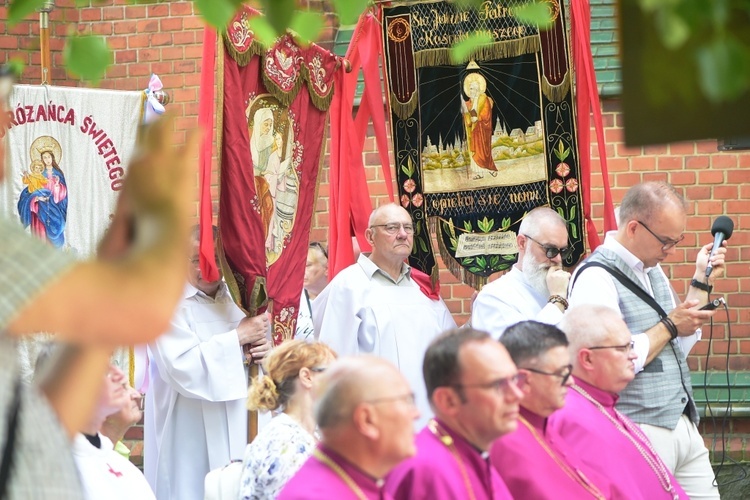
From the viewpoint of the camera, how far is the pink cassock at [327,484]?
123 inches

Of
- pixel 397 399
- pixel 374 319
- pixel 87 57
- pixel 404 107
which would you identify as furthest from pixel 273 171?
pixel 87 57

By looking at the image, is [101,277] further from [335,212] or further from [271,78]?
[335,212]

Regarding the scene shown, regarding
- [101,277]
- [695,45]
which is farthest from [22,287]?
[695,45]

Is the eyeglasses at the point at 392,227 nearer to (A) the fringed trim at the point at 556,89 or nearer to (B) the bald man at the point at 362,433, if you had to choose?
(A) the fringed trim at the point at 556,89

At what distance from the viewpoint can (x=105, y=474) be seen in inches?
161

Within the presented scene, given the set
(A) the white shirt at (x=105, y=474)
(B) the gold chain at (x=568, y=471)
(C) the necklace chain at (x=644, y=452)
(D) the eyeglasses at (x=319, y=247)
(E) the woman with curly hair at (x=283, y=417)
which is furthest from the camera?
(D) the eyeglasses at (x=319, y=247)

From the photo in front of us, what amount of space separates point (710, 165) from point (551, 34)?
183cm

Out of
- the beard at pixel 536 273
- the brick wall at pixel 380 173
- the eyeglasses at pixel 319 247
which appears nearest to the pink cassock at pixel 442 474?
the beard at pixel 536 273

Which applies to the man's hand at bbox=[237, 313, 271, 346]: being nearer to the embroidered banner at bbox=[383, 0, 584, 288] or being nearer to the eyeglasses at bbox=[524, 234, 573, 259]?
the embroidered banner at bbox=[383, 0, 584, 288]

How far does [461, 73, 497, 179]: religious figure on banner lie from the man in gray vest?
3.92ft

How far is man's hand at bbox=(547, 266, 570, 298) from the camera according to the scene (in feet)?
20.9

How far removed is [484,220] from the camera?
23.0 ft

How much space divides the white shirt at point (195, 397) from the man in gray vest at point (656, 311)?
5.63 feet

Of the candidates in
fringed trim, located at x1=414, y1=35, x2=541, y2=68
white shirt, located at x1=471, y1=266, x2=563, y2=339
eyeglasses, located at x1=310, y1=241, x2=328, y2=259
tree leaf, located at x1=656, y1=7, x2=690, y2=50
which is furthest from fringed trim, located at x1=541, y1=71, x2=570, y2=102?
tree leaf, located at x1=656, y1=7, x2=690, y2=50
